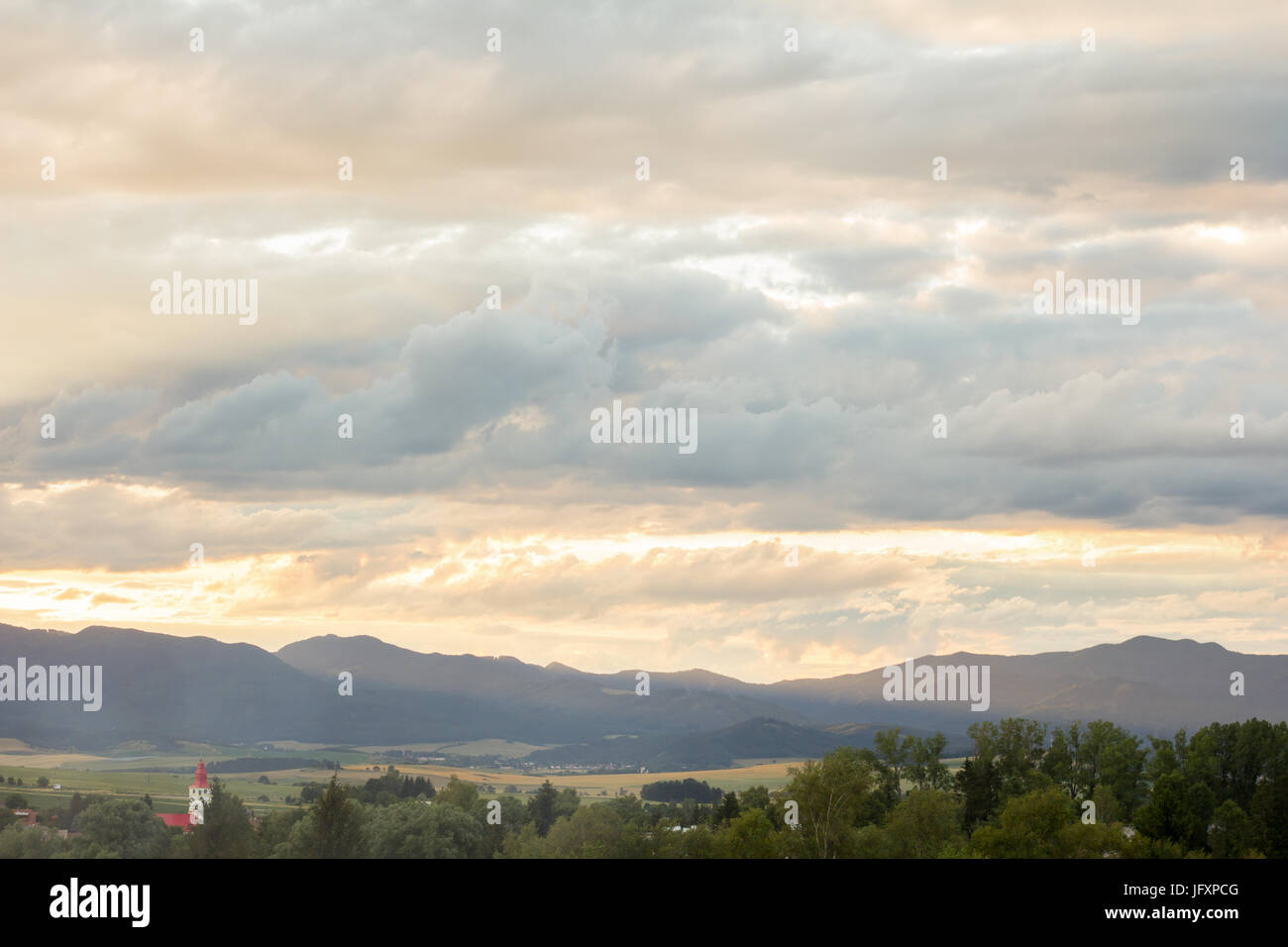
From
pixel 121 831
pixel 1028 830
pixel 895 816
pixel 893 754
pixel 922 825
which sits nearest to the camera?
pixel 1028 830

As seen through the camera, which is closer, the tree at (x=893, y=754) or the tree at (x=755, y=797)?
the tree at (x=893, y=754)

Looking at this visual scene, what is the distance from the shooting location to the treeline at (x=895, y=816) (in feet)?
335

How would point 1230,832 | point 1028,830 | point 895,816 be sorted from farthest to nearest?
1. point 1230,832
2. point 895,816
3. point 1028,830

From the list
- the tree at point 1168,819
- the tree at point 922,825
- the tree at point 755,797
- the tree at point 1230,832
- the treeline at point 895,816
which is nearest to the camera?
the treeline at point 895,816

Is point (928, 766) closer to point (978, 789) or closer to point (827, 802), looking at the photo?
point (978, 789)

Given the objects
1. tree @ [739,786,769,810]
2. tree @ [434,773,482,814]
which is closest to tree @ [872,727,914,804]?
tree @ [739,786,769,810]

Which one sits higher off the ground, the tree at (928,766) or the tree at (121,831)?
the tree at (928,766)

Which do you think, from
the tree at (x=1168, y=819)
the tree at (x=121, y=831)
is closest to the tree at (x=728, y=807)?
the tree at (x=1168, y=819)

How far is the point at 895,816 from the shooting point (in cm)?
11275

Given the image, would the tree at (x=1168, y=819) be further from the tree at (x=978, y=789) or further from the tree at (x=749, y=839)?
the tree at (x=749, y=839)

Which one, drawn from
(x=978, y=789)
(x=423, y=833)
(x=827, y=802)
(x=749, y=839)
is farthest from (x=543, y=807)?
(x=749, y=839)

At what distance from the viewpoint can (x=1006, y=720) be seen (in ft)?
471
